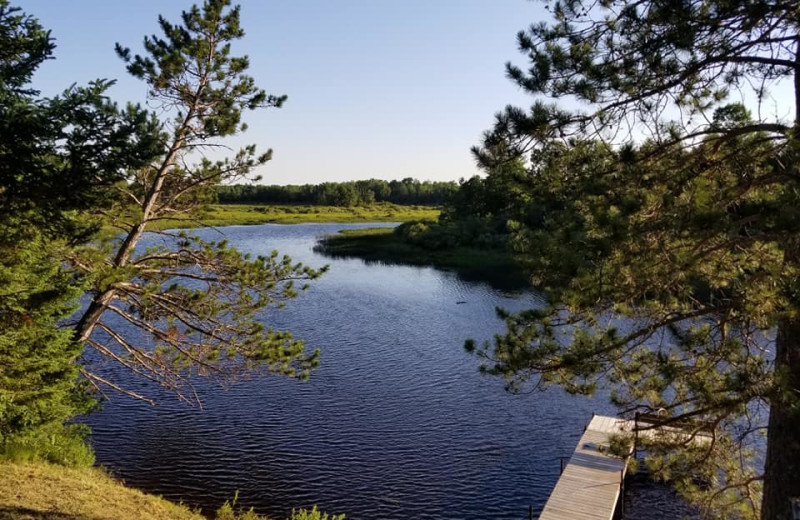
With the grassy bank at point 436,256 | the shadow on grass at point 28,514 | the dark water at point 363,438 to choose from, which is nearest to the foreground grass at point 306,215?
the grassy bank at point 436,256

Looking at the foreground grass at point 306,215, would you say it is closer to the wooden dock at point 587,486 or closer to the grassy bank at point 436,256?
the grassy bank at point 436,256

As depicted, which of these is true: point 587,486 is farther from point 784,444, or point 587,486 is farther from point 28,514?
point 28,514

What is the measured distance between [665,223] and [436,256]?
66.0 metres

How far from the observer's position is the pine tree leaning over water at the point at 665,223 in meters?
8.14

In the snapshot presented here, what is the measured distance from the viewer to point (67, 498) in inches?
500

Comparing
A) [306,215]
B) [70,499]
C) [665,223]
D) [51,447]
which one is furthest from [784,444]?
[306,215]

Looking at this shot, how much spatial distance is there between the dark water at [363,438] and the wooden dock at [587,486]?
920 millimetres

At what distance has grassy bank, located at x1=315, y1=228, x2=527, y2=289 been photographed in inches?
2319

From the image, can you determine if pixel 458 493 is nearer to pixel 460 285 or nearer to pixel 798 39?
pixel 798 39

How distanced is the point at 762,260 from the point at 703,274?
89 centimetres

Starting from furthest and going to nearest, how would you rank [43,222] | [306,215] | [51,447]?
[306,215] → [51,447] → [43,222]

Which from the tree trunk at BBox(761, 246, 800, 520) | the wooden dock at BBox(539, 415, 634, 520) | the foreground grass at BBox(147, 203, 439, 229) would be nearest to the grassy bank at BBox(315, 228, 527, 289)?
the wooden dock at BBox(539, 415, 634, 520)

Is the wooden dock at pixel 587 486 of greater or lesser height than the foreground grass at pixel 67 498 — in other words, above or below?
below

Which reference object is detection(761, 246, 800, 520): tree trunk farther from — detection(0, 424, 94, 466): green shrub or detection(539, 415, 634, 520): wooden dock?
detection(0, 424, 94, 466): green shrub
